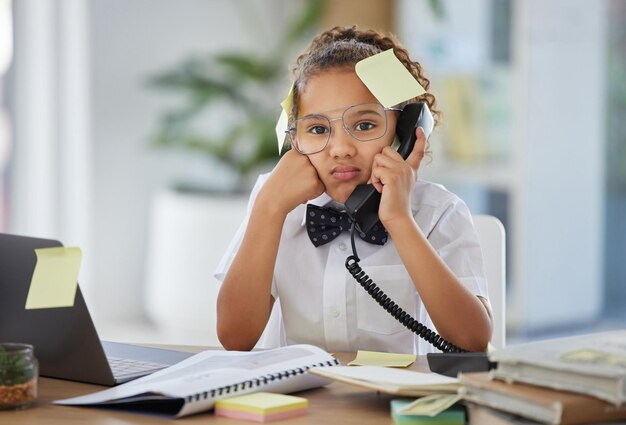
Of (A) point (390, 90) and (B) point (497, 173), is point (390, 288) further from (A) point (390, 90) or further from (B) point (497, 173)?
(B) point (497, 173)

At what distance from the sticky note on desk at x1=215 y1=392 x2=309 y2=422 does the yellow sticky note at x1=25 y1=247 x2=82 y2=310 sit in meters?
0.26

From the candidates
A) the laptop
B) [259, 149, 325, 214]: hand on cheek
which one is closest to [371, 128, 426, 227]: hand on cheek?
[259, 149, 325, 214]: hand on cheek

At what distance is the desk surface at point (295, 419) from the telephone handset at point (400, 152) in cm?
43

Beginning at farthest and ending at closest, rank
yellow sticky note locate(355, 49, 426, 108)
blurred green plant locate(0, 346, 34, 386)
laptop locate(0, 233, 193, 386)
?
yellow sticky note locate(355, 49, 426, 108) < laptop locate(0, 233, 193, 386) < blurred green plant locate(0, 346, 34, 386)

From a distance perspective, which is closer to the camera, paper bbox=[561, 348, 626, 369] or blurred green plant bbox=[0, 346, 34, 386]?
paper bbox=[561, 348, 626, 369]

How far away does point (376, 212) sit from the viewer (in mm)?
1717

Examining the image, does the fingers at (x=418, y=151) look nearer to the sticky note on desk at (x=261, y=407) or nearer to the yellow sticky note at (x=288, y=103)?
the yellow sticky note at (x=288, y=103)

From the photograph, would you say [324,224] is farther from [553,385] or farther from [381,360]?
[553,385]

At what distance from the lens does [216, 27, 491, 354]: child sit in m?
1.72

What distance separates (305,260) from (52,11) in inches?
105

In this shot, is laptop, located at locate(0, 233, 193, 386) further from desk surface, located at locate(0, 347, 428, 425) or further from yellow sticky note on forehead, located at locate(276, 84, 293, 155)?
yellow sticky note on forehead, located at locate(276, 84, 293, 155)

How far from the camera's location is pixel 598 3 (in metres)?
4.37

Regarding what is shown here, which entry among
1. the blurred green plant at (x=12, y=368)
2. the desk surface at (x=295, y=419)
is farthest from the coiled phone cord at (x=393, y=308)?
the blurred green plant at (x=12, y=368)

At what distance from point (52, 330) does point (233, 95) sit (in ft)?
10.8
